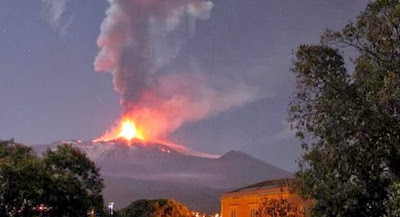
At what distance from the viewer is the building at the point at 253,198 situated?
164 feet

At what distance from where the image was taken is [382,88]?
20.6 metres

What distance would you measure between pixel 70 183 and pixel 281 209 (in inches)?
757

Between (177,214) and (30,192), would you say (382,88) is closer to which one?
(30,192)

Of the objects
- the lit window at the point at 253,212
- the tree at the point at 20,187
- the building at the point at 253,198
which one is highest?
the building at the point at 253,198

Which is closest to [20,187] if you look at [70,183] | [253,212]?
[70,183]

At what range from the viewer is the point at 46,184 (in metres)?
31.6

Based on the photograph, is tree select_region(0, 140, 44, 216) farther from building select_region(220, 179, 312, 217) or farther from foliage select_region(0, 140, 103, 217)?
building select_region(220, 179, 312, 217)

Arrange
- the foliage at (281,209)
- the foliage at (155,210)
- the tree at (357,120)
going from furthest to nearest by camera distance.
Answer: the foliage at (155,210)
the foliage at (281,209)
the tree at (357,120)

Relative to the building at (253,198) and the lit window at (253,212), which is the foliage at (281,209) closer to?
the building at (253,198)

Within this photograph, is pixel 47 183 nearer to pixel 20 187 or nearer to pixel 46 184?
pixel 46 184

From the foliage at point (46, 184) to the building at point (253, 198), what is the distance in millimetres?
17040

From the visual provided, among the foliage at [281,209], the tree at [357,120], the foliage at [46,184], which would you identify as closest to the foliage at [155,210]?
the foliage at [281,209]

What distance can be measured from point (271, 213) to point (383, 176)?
25480 millimetres

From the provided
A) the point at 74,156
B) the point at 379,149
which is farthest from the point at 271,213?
the point at 379,149
